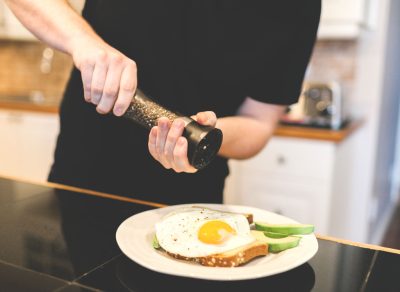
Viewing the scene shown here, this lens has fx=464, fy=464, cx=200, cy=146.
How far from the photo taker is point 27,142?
2.90 meters

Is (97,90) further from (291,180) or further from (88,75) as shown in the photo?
(291,180)

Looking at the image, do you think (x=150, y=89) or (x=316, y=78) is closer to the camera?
(x=150, y=89)

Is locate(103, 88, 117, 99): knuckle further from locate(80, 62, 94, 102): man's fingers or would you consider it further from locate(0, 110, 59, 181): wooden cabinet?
locate(0, 110, 59, 181): wooden cabinet

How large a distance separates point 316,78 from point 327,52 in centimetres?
16

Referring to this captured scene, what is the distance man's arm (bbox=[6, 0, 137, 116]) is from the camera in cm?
78

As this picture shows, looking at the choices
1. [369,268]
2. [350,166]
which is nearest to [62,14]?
[369,268]

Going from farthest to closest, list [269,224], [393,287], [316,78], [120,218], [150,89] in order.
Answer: [316,78] < [150,89] < [120,218] < [269,224] < [393,287]

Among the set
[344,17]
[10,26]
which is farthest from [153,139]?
[10,26]

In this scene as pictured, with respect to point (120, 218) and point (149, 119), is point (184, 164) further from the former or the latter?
point (120, 218)

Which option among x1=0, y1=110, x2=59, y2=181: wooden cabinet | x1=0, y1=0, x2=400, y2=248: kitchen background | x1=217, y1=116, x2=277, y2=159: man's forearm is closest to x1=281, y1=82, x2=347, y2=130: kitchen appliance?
x1=0, y1=0, x2=400, y2=248: kitchen background

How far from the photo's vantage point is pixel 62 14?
3.08 feet

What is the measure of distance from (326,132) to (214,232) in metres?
1.50

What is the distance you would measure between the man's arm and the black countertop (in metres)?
0.22

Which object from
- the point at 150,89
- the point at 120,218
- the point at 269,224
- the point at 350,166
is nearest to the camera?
the point at 269,224
